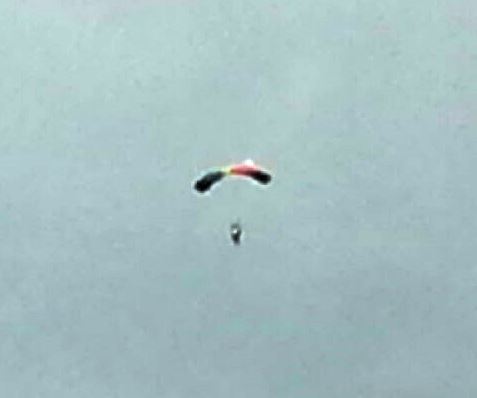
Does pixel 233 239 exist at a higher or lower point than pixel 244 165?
lower

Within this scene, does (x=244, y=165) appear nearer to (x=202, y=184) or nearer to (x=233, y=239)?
(x=202, y=184)

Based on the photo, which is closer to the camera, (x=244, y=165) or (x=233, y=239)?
(x=233, y=239)

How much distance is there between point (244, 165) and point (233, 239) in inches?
510

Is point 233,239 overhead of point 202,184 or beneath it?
beneath

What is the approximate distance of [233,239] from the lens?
32.6m

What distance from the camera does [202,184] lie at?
136 feet

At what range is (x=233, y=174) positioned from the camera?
1625 inches

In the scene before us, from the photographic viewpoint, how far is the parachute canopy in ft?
132

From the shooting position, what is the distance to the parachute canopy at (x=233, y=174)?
40.3m

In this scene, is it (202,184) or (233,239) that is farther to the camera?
(202,184)

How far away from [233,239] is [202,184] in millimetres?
10215

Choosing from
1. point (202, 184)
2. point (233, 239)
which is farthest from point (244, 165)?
point (233, 239)
